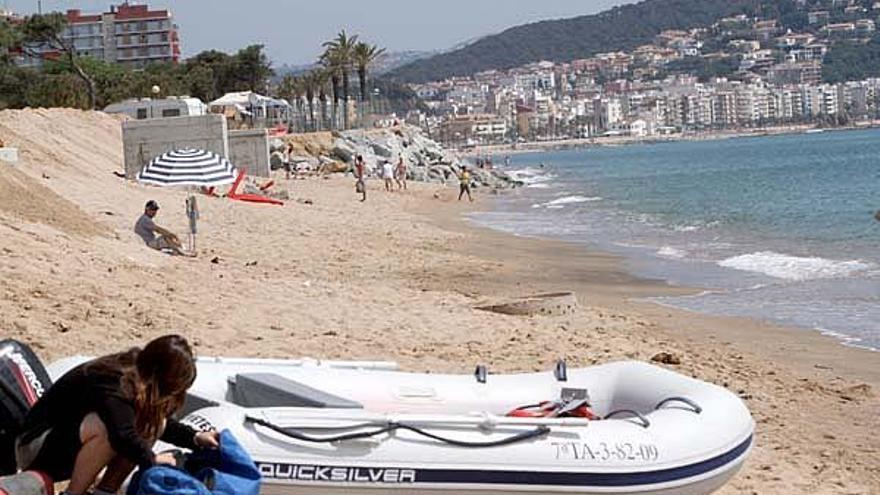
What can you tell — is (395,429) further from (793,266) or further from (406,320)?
(793,266)

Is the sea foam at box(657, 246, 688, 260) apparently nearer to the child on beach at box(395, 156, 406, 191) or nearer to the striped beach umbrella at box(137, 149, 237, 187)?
the striped beach umbrella at box(137, 149, 237, 187)

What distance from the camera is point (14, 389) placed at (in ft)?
17.2

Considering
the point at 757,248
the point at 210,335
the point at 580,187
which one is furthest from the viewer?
the point at 580,187

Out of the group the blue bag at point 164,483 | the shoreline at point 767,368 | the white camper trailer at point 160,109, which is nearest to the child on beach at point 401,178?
the white camper trailer at point 160,109

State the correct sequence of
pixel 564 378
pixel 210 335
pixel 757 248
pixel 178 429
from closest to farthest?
pixel 178 429 < pixel 564 378 < pixel 210 335 < pixel 757 248

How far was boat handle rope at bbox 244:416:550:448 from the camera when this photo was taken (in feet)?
18.2

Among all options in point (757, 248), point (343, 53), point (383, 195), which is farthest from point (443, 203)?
point (343, 53)

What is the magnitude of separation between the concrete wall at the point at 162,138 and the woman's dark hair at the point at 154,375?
24622mm

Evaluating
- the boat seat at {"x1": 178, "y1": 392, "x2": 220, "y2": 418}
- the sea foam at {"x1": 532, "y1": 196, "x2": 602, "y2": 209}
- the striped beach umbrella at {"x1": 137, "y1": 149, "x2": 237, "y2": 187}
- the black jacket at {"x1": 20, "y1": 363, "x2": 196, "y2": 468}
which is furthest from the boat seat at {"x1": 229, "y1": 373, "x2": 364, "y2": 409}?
the sea foam at {"x1": 532, "y1": 196, "x2": 602, "y2": 209}

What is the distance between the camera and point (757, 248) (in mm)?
21875

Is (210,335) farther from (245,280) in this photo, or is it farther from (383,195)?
(383,195)

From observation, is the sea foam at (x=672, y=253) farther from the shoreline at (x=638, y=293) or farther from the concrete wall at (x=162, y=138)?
the concrete wall at (x=162, y=138)

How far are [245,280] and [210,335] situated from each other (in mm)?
2826

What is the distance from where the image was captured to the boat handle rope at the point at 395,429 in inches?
219
